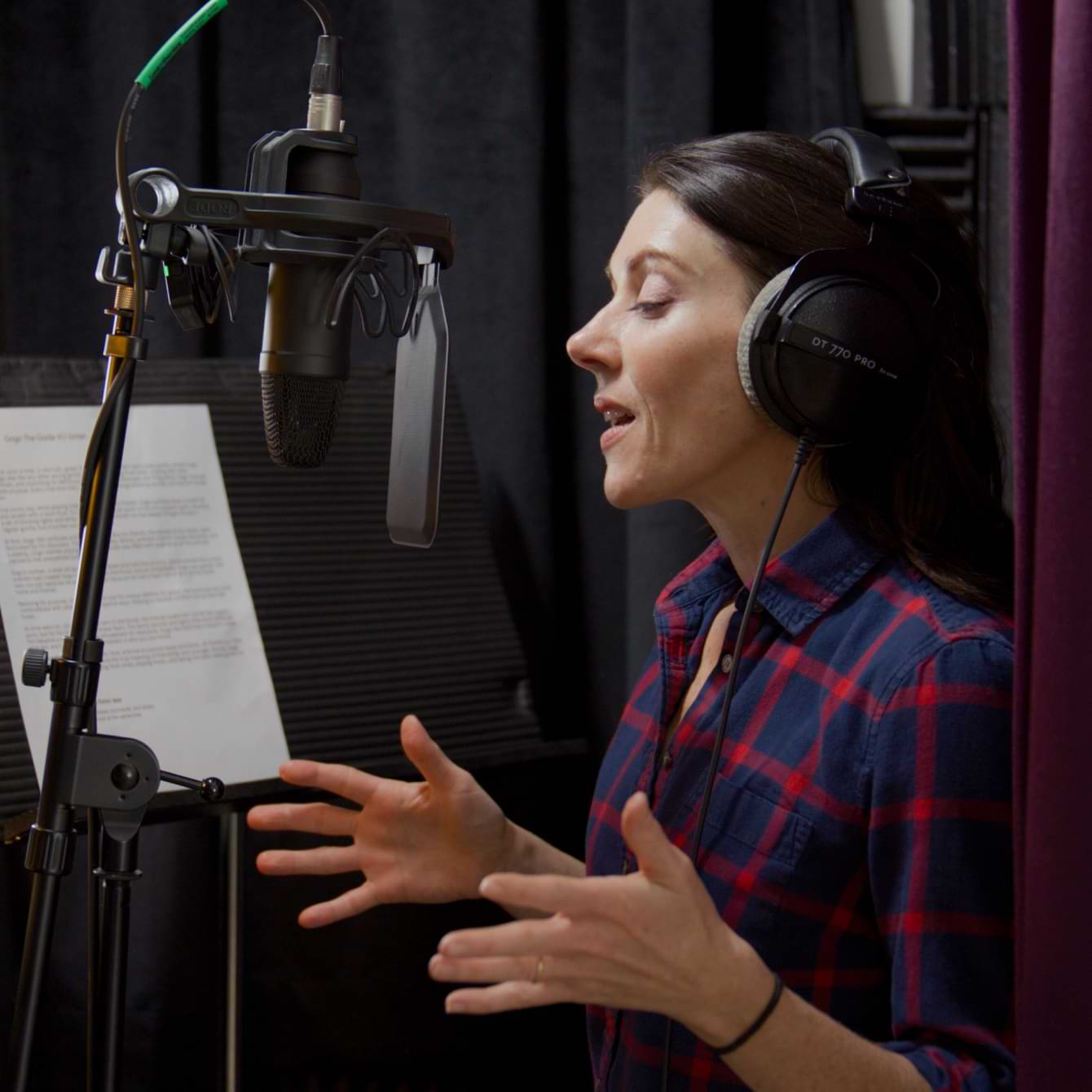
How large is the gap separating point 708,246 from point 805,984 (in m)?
0.59

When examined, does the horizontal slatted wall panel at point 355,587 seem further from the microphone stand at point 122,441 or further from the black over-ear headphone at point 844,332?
the black over-ear headphone at point 844,332

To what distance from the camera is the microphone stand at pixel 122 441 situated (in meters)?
0.76

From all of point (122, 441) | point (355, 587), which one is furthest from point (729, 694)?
point (355, 587)

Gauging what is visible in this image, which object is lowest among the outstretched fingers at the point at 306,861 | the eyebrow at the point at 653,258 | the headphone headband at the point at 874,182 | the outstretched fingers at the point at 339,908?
the outstretched fingers at the point at 339,908

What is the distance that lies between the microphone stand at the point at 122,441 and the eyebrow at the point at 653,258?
0.98ft

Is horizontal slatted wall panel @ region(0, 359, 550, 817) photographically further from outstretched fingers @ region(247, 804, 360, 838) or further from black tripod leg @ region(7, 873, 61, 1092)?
black tripod leg @ region(7, 873, 61, 1092)

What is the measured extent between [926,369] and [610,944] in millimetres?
547

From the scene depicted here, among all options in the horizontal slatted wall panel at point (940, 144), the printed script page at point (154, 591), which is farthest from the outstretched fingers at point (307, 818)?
the horizontal slatted wall panel at point (940, 144)

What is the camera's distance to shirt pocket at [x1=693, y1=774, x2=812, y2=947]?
918mm

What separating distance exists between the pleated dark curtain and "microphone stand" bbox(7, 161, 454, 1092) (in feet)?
3.33

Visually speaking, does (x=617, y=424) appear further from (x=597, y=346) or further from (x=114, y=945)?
(x=114, y=945)

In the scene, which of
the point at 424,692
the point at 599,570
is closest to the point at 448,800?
the point at 424,692

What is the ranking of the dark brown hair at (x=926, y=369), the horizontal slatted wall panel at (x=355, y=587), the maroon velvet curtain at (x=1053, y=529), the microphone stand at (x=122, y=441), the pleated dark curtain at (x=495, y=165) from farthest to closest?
1. the pleated dark curtain at (x=495, y=165)
2. the horizontal slatted wall panel at (x=355, y=587)
3. the dark brown hair at (x=926, y=369)
4. the microphone stand at (x=122, y=441)
5. the maroon velvet curtain at (x=1053, y=529)

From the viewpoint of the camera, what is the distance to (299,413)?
2.72 ft
